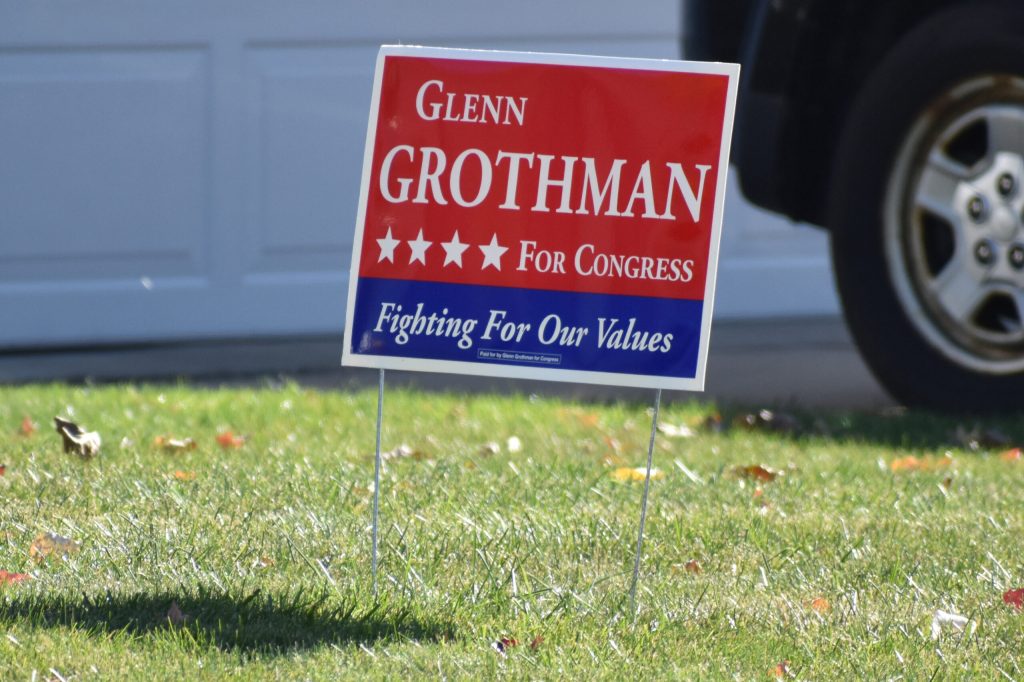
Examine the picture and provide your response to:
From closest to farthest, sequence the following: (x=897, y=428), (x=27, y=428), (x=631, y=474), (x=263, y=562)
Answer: (x=263, y=562)
(x=631, y=474)
(x=27, y=428)
(x=897, y=428)

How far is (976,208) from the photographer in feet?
14.8

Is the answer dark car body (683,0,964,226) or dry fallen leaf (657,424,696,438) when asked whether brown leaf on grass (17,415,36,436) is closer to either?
dry fallen leaf (657,424,696,438)

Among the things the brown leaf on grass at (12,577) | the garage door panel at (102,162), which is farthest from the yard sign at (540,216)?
the garage door panel at (102,162)

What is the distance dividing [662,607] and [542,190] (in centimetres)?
73

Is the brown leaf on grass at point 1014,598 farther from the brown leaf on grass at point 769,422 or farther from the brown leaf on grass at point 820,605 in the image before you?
the brown leaf on grass at point 769,422

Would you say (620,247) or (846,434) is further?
(846,434)

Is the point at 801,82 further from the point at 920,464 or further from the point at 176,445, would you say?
the point at 176,445

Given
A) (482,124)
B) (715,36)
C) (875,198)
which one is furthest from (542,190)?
(715,36)

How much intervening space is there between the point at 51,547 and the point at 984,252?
2720mm

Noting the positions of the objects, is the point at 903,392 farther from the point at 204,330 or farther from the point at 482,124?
the point at 204,330

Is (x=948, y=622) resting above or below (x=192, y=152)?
above

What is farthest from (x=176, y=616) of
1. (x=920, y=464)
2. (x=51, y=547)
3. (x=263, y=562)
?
(x=920, y=464)

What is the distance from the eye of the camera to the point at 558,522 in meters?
3.28

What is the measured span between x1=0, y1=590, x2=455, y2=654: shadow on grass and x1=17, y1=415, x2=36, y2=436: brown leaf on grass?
1.74 m
